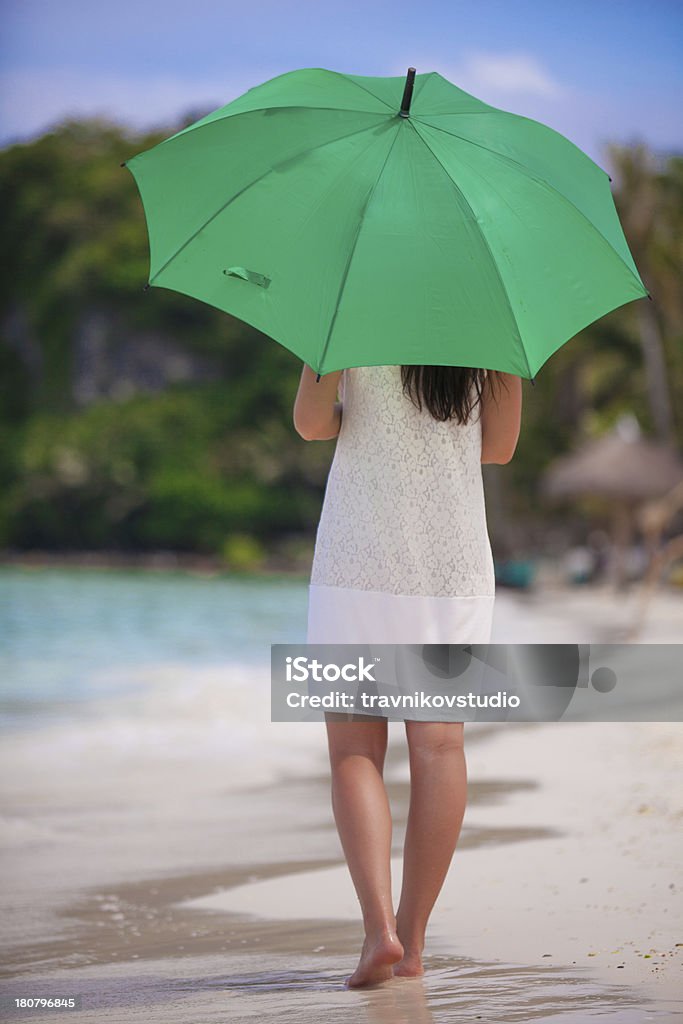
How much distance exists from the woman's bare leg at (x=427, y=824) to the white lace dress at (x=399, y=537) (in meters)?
0.15

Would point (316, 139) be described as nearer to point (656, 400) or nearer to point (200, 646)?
point (200, 646)

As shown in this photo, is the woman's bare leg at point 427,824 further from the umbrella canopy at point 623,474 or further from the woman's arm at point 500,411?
the umbrella canopy at point 623,474

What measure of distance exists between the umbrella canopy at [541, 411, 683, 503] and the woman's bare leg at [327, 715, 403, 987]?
49.5 ft

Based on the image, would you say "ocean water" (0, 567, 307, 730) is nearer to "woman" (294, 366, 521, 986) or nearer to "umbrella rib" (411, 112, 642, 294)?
"woman" (294, 366, 521, 986)

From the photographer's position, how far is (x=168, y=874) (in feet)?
8.96

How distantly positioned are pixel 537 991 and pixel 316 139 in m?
1.18

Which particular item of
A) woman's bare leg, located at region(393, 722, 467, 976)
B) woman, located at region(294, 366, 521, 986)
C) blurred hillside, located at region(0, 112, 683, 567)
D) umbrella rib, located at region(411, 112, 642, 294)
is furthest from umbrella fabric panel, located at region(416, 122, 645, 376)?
blurred hillside, located at region(0, 112, 683, 567)

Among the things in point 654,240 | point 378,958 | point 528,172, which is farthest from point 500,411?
point 654,240

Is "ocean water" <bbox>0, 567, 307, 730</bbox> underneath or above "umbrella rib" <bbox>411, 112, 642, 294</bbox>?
above

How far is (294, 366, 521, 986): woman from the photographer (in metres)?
1.78

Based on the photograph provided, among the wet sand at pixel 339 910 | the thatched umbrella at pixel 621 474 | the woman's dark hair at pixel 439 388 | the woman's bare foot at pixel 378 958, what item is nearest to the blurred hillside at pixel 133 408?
the thatched umbrella at pixel 621 474

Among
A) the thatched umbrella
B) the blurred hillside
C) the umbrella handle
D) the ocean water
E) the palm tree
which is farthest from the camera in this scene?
the blurred hillside

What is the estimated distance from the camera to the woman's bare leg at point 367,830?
5.64 ft

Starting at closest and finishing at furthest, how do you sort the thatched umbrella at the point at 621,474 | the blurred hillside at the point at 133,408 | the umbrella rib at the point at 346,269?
A: the umbrella rib at the point at 346,269, the thatched umbrella at the point at 621,474, the blurred hillside at the point at 133,408
